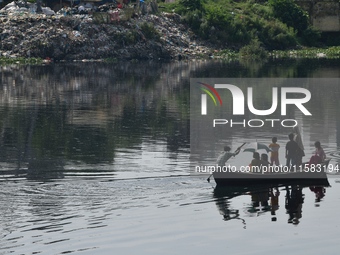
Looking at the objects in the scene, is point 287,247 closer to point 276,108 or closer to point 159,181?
point 159,181

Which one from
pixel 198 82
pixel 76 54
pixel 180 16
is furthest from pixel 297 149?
pixel 180 16

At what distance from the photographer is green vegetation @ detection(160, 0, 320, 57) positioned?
131 m

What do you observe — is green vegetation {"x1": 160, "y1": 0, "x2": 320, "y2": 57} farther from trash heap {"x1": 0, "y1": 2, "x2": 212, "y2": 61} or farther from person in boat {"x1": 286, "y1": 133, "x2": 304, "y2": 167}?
person in boat {"x1": 286, "y1": 133, "x2": 304, "y2": 167}

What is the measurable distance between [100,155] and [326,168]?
11411 mm

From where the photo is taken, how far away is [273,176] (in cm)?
3984

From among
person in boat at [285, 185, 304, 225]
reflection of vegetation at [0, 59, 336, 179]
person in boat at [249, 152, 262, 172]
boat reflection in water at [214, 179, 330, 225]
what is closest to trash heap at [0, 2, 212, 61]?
reflection of vegetation at [0, 59, 336, 179]

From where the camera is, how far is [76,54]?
120 meters

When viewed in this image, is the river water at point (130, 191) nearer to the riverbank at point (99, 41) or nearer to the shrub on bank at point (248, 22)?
the riverbank at point (99, 41)

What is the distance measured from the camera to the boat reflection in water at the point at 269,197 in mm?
35844

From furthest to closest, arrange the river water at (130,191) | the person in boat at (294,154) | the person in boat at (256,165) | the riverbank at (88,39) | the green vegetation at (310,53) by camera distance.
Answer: the green vegetation at (310,53) < the riverbank at (88,39) < the person in boat at (294,154) < the person in boat at (256,165) < the river water at (130,191)

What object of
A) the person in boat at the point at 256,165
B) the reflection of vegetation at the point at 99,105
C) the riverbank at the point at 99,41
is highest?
the riverbank at the point at 99,41

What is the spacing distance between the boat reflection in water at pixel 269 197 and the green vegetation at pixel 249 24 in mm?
89221

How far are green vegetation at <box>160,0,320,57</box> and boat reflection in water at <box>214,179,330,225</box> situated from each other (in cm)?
8922

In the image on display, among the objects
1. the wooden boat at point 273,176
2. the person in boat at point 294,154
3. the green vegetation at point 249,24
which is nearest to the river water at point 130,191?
the wooden boat at point 273,176
